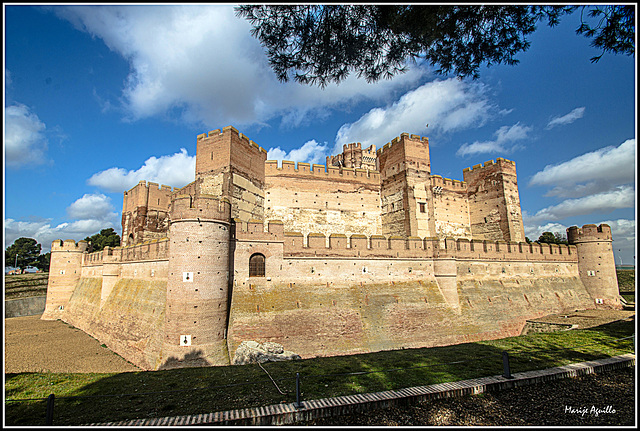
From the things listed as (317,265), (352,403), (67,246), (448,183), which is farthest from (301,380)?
(67,246)

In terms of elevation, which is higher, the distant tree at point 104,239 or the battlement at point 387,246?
the distant tree at point 104,239

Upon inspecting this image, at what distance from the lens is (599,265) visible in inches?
910

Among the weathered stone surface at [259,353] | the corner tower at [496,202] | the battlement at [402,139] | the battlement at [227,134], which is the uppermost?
the battlement at [402,139]

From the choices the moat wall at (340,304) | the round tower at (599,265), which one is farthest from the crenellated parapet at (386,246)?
the round tower at (599,265)

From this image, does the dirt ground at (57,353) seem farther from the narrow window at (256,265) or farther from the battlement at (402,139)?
the battlement at (402,139)

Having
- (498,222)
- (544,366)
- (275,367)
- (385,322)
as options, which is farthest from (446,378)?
(498,222)

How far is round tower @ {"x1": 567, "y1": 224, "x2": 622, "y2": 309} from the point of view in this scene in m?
22.7

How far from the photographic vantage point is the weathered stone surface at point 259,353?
11.7 m

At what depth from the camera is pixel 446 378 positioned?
738 cm

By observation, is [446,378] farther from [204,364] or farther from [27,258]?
[27,258]

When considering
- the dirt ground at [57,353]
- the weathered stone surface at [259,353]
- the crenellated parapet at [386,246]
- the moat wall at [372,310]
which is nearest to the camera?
the weathered stone surface at [259,353]

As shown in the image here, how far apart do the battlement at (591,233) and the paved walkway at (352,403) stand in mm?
21438

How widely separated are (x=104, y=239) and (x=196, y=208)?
54.1 metres

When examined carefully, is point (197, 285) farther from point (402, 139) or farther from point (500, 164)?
point (500, 164)
